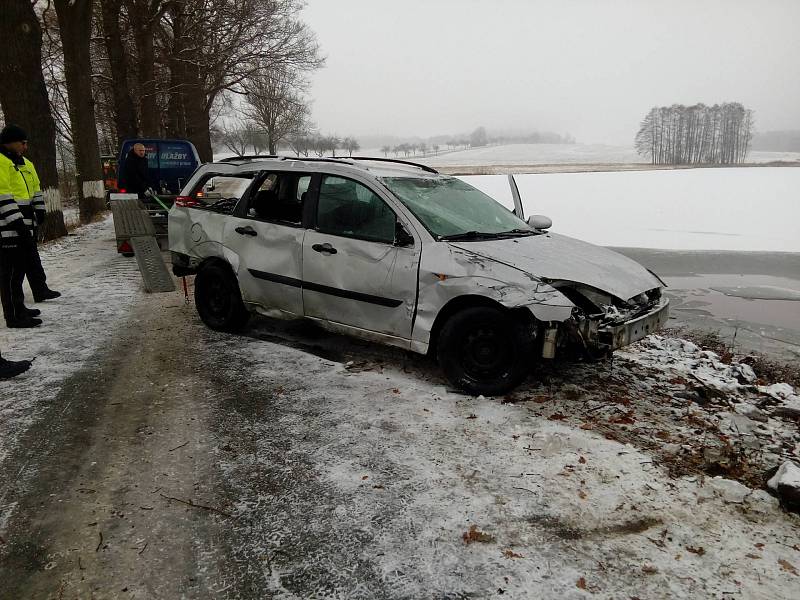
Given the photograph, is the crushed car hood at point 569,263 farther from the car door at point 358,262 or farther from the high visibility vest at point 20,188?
the high visibility vest at point 20,188

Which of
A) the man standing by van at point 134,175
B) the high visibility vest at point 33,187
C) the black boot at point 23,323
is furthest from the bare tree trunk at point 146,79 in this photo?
the black boot at point 23,323

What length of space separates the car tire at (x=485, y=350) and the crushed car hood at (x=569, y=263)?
16.8 inches

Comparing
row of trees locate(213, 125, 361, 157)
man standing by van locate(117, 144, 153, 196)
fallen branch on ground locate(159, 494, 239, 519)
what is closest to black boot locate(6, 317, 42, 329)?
fallen branch on ground locate(159, 494, 239, 519)

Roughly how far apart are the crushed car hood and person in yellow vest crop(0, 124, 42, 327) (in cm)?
471

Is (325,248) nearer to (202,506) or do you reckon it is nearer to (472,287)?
(472,287)

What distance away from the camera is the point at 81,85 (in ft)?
49.8

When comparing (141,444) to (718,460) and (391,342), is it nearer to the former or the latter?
(391,342)

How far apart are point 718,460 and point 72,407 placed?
4432mm

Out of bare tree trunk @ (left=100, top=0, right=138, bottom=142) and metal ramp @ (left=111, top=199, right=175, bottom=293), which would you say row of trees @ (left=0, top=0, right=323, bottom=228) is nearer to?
bare tree trunk @ (left=100, top=0, right=138, bottom=142)

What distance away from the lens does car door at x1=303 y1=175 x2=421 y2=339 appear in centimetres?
443

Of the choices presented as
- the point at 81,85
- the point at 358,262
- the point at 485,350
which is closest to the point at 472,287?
the point at 485,350

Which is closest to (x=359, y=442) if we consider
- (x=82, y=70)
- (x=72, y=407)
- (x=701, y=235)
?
(x=72, y=407)

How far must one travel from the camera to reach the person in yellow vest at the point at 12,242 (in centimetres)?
567

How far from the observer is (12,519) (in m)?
2.77
